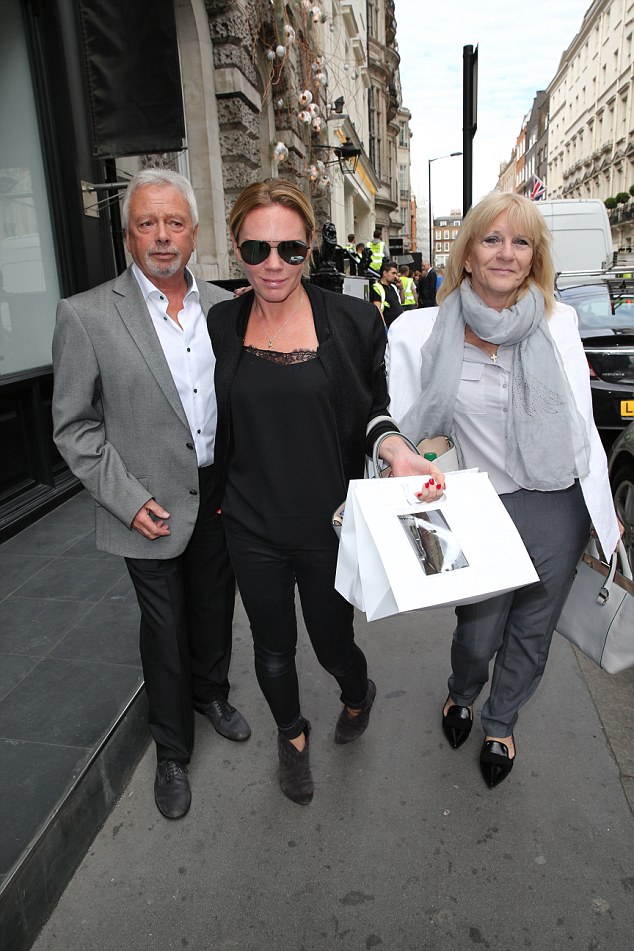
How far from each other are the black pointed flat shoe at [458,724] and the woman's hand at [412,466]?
129cm

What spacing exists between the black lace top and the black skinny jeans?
0.07 m

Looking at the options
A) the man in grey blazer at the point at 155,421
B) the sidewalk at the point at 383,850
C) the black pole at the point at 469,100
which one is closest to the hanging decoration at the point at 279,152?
the black pole at the point at 469,100

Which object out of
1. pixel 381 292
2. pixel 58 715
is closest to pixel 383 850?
pixel 58 715

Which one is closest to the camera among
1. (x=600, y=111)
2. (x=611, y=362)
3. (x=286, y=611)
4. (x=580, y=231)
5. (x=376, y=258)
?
(x=286, y=611)

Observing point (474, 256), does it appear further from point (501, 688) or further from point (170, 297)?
point (501, 688)

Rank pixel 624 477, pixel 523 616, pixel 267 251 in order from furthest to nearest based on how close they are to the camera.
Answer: pixel 624 477, pixel 523 616, pixel 267 251

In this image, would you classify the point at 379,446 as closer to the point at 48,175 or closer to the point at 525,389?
the point at 525,389

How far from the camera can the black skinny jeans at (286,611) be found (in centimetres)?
232

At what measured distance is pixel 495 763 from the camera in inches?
102

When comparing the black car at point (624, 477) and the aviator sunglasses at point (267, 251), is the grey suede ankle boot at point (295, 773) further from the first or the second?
the black car at point (624, 477)

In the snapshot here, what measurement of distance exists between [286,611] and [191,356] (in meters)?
0.96

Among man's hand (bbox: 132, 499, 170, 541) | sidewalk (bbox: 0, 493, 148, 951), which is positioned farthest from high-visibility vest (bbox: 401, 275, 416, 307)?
man's hand (bbox: 132, 499, 170, 541)

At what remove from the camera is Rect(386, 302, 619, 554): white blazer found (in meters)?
2.29

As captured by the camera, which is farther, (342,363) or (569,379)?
(569,379)
